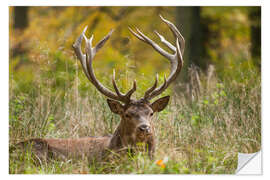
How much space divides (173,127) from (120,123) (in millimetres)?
930

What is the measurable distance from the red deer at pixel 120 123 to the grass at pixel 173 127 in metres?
0.18

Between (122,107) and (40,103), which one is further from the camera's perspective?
(40,103)

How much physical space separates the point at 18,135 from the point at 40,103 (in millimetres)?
788

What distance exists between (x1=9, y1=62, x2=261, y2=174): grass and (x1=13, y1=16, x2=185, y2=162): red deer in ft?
0.60

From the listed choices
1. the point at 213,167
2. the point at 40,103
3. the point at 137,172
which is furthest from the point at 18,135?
the point at 213,167

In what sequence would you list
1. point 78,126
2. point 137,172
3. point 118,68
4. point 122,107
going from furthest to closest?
point 118,68
point 78,126
point 122,107
point 137,172

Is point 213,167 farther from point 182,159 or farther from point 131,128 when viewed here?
point 131,128

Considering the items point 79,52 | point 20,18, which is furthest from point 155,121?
point 20,18

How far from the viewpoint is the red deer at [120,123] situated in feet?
16.5

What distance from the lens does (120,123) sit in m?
5.30

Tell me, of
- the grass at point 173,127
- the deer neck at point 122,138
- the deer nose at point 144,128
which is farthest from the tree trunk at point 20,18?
→ the deer nose at point 144,128

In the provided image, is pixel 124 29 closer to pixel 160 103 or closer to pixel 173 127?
pixel 173 127

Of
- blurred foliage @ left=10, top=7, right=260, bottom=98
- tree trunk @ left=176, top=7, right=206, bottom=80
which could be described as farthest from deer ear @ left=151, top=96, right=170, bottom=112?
blurred foliage @ left=10, top=7, right=260, bottom=98
